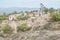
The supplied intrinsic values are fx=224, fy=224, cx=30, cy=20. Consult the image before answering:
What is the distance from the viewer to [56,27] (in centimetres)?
1443

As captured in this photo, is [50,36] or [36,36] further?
[36,36]

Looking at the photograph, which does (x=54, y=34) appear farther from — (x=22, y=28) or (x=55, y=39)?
(x=22, y=28)

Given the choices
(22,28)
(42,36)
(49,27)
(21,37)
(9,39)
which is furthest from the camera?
(22,28)

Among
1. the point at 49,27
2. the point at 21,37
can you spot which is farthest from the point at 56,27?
the point at 21,37

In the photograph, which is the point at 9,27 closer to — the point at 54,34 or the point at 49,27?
the point at 49,27

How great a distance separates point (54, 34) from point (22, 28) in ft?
16.9

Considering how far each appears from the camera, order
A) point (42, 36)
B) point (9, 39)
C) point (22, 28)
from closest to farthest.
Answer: point (42, 36)
point (9, 39)
point (22, 28)

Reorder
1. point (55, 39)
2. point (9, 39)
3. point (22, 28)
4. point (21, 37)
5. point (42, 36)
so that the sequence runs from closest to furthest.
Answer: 1. point (55, 39)
2. point (42, 36)
3. point (21, 37)
4. point (9, 39)
5. point (22, 28)

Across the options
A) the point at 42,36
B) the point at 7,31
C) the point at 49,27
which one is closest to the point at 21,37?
the point at 42,36

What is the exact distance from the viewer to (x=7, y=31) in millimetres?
16391

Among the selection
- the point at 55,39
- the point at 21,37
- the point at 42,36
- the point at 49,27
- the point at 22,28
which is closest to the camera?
the point at 55,39

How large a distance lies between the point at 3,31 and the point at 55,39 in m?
6.61

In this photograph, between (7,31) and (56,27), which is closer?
(56,27)

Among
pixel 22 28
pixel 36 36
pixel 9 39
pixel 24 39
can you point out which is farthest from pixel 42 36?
pixel 22 28
